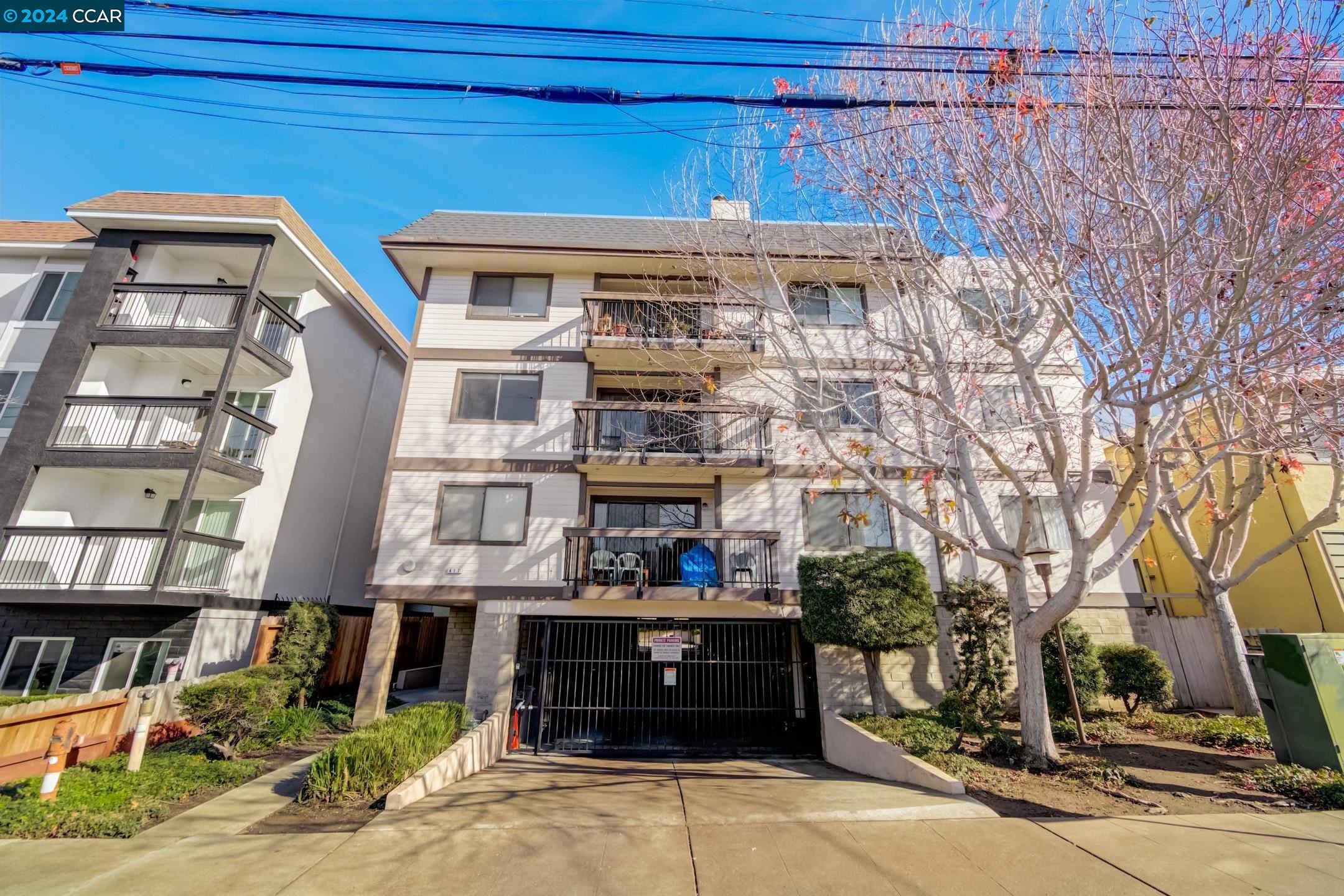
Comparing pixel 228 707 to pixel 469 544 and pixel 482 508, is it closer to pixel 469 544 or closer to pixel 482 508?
pixel 469 544

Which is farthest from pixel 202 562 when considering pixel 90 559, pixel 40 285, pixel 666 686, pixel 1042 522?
pixel 1042 522

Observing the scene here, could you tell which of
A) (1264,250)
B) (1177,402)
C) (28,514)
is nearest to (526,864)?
(1177,402)

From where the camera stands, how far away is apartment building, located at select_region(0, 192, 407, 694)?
1068cm

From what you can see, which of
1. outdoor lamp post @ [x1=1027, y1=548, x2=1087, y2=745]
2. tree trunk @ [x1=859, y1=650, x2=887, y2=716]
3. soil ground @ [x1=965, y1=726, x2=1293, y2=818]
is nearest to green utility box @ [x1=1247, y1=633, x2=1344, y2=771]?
soil ground @ [x1=965, y1=726, x2=1293, y2=818]

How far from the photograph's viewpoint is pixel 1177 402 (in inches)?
257

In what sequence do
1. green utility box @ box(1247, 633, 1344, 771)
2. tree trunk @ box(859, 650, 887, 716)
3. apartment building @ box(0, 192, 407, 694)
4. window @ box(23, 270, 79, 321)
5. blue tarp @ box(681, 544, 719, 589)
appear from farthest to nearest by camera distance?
1. window @ box(23, 270, 79, 321)
2. blue tarp @ box(681, 544, 719, 589)
3. apartment building @ box(0, 192, 407, 694)
4. tree trunk @ box(859, 650, 887, 716)
5. green utility box @ box(1247, 633, 1344, 771)

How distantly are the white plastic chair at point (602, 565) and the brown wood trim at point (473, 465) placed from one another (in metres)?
1.96

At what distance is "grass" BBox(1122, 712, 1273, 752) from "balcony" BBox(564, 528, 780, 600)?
6.32 metres

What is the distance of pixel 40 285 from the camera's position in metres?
13.5

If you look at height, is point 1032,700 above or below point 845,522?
below

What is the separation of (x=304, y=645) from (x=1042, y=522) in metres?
15.9

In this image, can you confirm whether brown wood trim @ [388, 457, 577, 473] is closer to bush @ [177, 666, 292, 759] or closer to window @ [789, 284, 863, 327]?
bush @ [177, 666, 292, 759]

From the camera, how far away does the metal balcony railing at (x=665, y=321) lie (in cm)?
1245

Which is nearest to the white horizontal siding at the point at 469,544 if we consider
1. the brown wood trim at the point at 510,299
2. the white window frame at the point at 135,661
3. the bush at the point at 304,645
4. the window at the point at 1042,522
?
the bush at the point at 304,645
